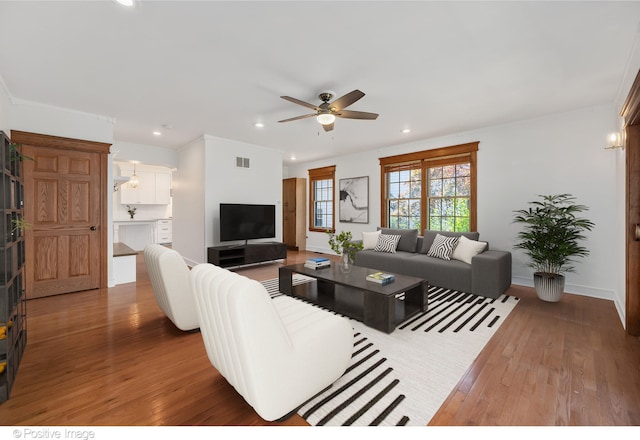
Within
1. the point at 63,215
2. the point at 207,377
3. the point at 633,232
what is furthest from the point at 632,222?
the point at 63,215

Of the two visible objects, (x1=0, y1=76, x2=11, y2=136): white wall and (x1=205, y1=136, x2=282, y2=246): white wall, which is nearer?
(x1=0, y1=76, x2=11, y2=136): white wall

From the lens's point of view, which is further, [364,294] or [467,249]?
[467,249]

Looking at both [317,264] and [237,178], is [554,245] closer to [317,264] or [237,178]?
[317,264]

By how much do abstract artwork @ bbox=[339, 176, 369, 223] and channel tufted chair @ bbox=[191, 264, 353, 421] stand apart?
5.05m

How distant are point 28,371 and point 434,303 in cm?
384

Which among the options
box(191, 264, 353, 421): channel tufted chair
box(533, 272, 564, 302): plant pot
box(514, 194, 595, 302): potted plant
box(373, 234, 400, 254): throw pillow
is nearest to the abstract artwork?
box(373, 234, 400, 254): throw pillow

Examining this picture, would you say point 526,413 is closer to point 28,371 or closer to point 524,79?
point 524,79

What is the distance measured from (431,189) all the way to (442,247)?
1.61 meters

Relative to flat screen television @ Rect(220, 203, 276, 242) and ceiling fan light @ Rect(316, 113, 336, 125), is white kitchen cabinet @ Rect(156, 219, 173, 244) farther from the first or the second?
ceiling fan light @ Rect(316, 113, 336, 125)

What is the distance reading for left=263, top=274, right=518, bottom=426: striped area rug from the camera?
63.1 inches

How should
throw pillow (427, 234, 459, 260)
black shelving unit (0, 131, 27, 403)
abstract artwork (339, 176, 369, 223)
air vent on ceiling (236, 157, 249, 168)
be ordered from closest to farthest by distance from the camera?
black shelving unit (0, 131, 27, 403) → throw pillow (427, 234, 459, 260) → air vent on ceiling (236, 157, 249, 168) → abstract artwork (339, 176, 369, 223)

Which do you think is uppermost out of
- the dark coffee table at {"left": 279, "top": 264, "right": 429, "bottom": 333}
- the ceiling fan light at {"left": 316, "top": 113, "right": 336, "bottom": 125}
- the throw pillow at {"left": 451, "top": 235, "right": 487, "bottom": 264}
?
the ceiling fan light at {"left": 316, "top": 113, "right": 336, "bottom": 125}

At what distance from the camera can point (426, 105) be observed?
3.70m

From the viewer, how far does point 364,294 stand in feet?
9.17
